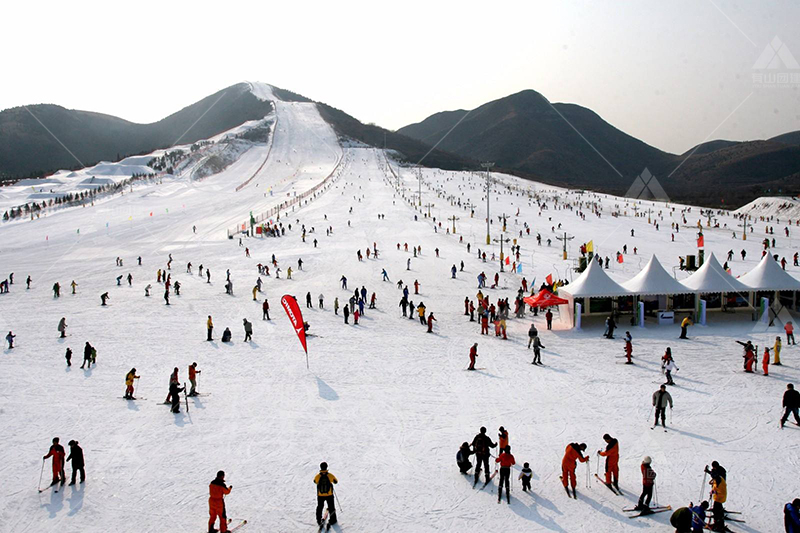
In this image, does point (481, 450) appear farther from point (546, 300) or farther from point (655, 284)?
point (655, 284)

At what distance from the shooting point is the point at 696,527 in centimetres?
700

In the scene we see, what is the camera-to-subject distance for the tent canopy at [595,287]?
19797mm

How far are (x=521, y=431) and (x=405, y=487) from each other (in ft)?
9.95

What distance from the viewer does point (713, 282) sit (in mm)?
20109

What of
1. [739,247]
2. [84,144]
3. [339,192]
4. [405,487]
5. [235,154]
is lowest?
[405,487]

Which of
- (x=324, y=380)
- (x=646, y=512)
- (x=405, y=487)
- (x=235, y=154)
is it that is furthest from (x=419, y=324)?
(x=235, y=154)

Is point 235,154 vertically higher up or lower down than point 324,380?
higher up

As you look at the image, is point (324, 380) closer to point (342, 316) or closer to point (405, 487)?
point (405, 487)

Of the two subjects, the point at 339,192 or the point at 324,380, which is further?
the point at 339,192

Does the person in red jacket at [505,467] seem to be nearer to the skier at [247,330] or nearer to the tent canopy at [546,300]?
the skier at [247,330]

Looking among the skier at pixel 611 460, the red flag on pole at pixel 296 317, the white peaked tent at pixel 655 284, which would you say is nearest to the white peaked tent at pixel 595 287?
the white peaked tent at pixel 655 284

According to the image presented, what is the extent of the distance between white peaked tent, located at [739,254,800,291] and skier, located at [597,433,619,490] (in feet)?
48.2

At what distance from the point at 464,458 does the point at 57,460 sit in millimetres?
6683

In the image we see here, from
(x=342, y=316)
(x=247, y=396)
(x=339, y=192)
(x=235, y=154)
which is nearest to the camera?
(x=247, y=396)
